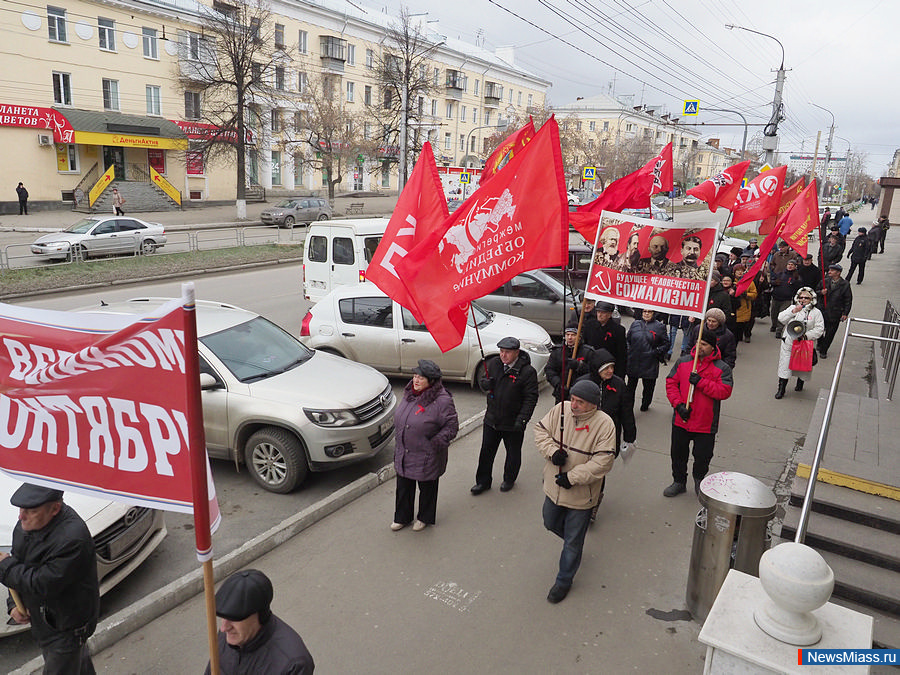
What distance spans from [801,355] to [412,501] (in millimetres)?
7073

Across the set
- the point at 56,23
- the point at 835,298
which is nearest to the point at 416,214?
the point at 835,298

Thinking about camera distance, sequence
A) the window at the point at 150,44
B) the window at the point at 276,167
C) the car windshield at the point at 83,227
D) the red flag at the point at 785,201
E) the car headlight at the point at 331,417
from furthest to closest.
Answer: the window at the point at 276,167 < the window at the point at 150,44 < the car windshield at the point at 83,227 < the red flag at the point at 785,201 < the car headlight at the point at 331,417

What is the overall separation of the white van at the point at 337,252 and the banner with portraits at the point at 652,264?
26.9ft

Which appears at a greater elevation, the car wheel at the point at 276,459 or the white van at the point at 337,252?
the white van at the point at 337,252

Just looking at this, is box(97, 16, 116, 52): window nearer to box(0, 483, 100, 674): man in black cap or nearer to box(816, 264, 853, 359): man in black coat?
box(816, 264, 853, 359): man in black coat

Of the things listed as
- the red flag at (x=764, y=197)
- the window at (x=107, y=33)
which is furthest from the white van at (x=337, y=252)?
the window at (x=107, y=33)

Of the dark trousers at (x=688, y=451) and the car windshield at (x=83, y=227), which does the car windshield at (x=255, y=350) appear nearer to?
the dark trousers at (x=688, y=451)

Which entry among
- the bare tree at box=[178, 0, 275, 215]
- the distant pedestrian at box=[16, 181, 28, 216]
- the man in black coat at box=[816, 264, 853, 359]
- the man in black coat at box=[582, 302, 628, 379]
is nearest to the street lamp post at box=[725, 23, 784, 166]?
the man in black coat at box=[816, 264, 853, 359]

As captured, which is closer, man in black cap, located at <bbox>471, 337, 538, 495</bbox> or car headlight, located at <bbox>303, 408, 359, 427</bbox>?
man in black cap, located at <bbox>471, 337, 538, 495</bbox>

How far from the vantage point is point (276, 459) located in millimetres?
6781

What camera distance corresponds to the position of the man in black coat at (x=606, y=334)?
777 centimetres

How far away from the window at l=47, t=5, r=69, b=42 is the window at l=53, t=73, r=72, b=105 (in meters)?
1.87

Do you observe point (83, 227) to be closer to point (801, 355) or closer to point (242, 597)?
point (801, 355)

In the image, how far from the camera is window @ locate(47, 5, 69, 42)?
3496cm
